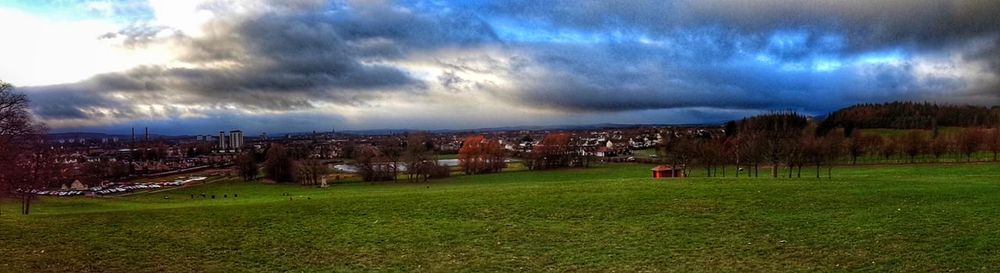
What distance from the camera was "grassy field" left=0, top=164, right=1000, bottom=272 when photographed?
49.8 ft

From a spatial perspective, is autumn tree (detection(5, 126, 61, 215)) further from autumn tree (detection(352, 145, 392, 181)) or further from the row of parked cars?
autumn tree (detection(352, 145, 392, 181))

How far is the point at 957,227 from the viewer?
18094mm

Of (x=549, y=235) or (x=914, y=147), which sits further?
(x=914, y=147)

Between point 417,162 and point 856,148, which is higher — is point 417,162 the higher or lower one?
the lower one

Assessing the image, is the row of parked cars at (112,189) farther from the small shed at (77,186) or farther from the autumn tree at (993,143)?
the autumn tree at (993,143)

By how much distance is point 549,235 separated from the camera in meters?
18.7

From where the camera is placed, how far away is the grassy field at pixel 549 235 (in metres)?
15.2

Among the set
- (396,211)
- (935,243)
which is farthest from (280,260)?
(935,243)

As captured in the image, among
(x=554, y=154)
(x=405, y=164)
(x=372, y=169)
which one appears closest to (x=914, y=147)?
(x=554, y=154)

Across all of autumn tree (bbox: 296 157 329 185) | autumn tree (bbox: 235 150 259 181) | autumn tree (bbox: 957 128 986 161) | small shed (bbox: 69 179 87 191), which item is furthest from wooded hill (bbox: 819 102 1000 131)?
small shed (bbox: 69 179 87 191)

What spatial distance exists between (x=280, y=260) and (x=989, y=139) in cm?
11605

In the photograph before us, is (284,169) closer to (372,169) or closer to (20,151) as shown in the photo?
(372,169)

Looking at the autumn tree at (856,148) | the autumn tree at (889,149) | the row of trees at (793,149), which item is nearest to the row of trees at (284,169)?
the row of trees at (793,149)

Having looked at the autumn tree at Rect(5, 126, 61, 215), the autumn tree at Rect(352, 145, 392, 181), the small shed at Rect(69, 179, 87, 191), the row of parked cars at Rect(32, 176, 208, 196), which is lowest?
the row of parked cars at Rect(32, 176, 208, 196)
